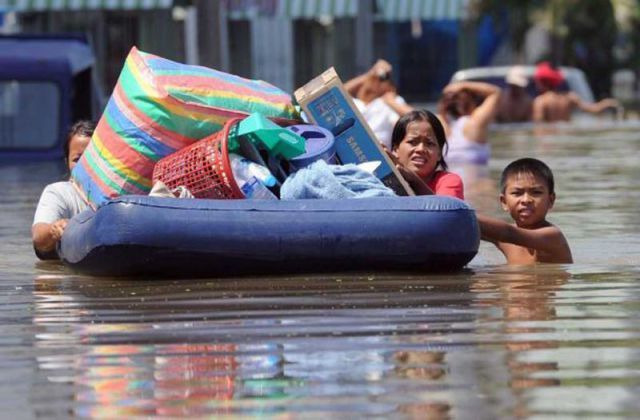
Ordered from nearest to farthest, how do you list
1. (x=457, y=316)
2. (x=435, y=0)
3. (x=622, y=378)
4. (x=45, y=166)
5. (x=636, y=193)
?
1. (x=622, y=378)
2. (x=457, y=316)
3. (x=636, y=193)
4. (x=45, y=166)
5. (x=435, y=0)

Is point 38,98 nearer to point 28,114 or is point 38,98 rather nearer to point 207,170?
point 28,114

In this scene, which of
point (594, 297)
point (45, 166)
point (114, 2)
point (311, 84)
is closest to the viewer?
point (594, 297)

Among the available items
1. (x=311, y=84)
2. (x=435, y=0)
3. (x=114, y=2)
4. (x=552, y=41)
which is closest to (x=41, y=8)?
(x=114, y=2)

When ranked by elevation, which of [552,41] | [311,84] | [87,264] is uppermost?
[311,84]

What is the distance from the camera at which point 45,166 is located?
18.2m

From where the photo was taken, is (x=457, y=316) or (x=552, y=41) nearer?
(x=457, y=316)

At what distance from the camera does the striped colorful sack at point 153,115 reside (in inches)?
373

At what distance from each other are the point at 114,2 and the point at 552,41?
12788mm

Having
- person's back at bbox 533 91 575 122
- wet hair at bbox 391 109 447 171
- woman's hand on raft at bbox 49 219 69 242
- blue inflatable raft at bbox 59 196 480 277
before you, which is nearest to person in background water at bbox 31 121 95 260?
woman's hand on raft at bbox 49 219 69 242

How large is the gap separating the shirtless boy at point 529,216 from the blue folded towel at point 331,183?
560 millimetres

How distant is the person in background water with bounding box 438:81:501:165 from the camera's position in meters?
17.9

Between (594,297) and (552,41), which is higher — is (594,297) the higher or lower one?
the higher one

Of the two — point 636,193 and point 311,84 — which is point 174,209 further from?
point 636,193

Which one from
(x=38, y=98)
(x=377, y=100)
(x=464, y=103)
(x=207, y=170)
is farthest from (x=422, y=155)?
(x=38, y=98)
